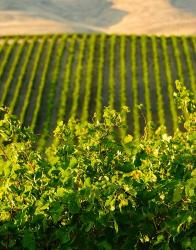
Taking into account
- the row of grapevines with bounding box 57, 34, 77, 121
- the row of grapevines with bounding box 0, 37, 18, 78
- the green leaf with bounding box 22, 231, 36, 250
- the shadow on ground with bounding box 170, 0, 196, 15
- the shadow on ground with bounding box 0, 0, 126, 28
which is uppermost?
the green leaf with bounding box 22, 231, 36, 250

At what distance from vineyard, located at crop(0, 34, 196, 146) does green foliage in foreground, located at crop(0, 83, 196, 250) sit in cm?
2306

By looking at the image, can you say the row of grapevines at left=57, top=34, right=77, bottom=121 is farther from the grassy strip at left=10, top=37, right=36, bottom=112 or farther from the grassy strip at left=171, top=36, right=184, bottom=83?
the grassy strip at left=171, top=36, right=184, bottom=83

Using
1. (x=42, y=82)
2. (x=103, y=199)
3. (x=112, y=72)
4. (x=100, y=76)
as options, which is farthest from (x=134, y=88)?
(x=103, y=199)

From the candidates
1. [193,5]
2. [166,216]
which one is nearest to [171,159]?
[166,216]

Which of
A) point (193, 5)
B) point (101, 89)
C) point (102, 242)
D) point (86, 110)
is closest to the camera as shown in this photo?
point (102, 242)

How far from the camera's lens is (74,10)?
220ft

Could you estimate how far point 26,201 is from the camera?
673 cm

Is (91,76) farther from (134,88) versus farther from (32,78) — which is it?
(32,78)

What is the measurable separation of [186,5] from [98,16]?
9.51 m

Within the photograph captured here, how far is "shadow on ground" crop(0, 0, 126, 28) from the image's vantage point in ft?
205

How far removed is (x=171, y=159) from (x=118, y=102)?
27743 mm

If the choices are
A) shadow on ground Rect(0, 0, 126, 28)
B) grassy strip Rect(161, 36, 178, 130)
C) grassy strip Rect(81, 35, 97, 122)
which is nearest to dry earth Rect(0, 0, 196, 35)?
shadow on ground Rect(0, 0, 126, 28)

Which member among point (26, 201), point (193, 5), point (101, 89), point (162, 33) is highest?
point (26, 201)

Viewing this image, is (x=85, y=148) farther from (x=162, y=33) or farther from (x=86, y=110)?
(x=162, y=33)
